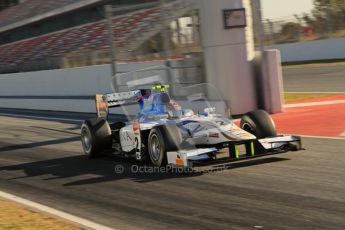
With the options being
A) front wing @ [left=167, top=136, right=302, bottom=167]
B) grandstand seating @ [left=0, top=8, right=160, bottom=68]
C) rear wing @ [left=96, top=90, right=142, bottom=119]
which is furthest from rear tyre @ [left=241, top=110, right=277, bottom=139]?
grandstand seating @ [left=0, top=8, right=160, bottom=68]

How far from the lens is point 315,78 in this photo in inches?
933

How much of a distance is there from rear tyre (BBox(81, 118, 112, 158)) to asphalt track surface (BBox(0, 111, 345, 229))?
204 mm

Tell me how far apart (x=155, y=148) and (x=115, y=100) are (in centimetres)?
196

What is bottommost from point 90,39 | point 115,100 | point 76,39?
point 115,100

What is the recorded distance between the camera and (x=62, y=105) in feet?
74.2

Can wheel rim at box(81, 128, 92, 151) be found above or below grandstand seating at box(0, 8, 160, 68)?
below

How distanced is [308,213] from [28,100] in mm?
21523

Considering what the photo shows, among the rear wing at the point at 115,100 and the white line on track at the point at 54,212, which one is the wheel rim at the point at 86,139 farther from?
the white line on track at the point at 54,212

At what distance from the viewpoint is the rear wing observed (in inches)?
403

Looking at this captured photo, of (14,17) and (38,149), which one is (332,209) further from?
(14,17)

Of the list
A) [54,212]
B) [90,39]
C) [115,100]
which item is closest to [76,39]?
[90,39]

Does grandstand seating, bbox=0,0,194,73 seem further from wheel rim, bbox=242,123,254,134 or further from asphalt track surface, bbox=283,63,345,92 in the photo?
wheel rim, bbox=242,123,254,134

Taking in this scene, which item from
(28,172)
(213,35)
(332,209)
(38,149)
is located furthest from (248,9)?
(332,209)

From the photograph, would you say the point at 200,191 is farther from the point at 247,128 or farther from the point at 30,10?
the point at 30,10
